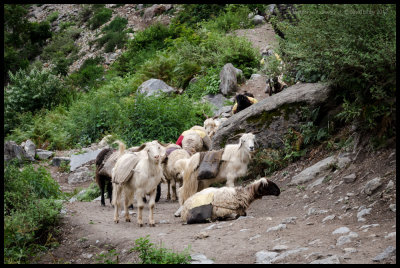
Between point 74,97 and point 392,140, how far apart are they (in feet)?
68.1

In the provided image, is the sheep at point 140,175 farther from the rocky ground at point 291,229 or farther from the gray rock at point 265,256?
the gray rock at point 265,256

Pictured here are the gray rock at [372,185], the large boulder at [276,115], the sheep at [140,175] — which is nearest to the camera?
the gray rock at [372,185]

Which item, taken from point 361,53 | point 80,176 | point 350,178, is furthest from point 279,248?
point 80,176


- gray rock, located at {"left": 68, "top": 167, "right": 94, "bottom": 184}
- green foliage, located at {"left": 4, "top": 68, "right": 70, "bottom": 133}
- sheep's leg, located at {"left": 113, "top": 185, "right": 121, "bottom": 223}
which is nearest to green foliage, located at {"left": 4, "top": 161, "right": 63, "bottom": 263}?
sheep's leg, located at {"left": 113, "top": 185, "right": 121, "bottom": 223}

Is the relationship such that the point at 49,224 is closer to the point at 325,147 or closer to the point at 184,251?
the point at 184,251

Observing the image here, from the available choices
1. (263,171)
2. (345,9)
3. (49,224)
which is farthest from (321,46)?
(49,224)

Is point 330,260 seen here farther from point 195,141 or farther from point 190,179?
point 195,141

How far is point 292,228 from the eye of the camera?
6.50m

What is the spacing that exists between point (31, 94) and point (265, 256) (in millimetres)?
21591

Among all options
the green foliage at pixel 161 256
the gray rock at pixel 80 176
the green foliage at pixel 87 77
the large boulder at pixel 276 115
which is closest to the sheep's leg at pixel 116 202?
the green foliage at pixel 161 256

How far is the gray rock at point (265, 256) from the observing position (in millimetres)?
5270

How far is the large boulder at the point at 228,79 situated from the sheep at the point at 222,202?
10.8 m

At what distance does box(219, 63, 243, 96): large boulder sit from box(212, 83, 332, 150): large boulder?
763 centimetres

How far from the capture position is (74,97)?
25672 mm
